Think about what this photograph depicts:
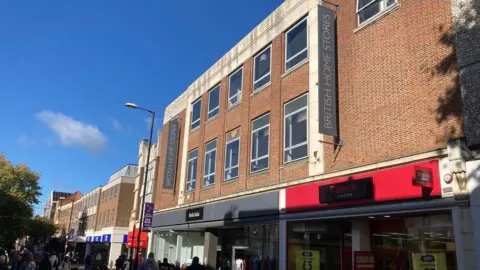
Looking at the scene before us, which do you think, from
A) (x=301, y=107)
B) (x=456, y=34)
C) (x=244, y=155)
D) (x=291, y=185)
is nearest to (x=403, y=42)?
(x=456, y=34)

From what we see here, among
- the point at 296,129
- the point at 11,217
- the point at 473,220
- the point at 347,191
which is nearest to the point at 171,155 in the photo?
the point at 296,129

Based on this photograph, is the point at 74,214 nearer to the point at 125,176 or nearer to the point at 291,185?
the point at 125,176

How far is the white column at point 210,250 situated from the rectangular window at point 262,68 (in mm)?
7201

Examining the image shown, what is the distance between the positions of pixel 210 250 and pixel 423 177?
12600 mm

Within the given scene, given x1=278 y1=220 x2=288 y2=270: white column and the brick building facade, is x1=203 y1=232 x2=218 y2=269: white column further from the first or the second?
x1=278 y1=220 x2=288 y2=270: white column

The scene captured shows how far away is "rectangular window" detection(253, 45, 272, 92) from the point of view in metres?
18.1

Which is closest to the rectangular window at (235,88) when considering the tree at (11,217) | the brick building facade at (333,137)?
the brick building facade at (333,137)

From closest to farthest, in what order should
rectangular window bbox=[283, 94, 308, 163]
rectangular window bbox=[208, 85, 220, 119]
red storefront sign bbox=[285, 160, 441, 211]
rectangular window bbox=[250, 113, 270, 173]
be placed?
red storefront sign bbox=[285, 160, 441, 211]
rectangular window bbox=[283, 94, 308, 163]
rectangular window bbox=[250, 113, 270, 173]
rectangular window bbox=[208, 85, 220, 119]

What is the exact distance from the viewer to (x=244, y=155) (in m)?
18.3

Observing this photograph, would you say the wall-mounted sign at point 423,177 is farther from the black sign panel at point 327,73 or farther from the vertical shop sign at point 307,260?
the vertical shop sign at point 307,260

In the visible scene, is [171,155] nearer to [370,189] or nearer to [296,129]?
[296,129]

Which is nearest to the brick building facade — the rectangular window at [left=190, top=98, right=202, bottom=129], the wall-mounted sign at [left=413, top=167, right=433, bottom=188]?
the wall-mounted sign at [left=413, top=167, right=433, bottom=188]

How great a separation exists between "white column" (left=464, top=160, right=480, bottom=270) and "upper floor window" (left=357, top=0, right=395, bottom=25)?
5.59 meters

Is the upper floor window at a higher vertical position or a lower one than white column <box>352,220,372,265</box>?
higher
